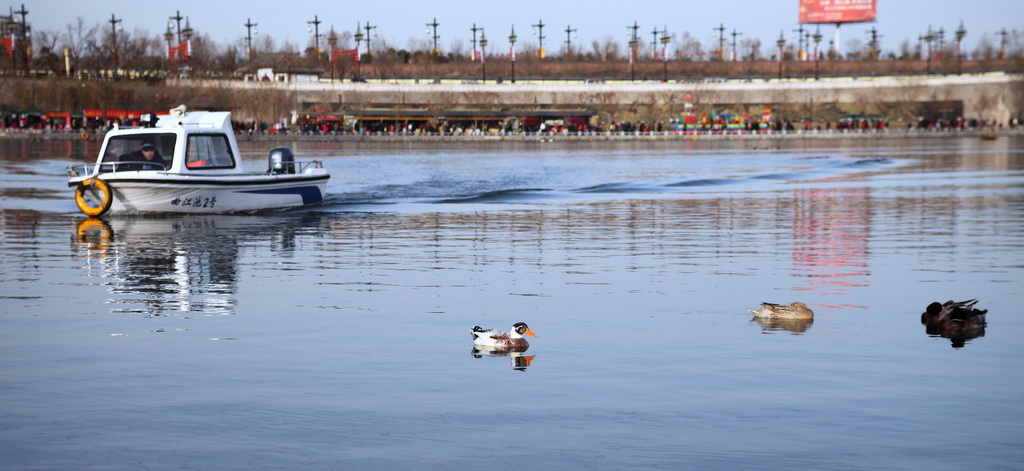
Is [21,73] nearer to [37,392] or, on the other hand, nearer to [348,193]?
[348,193]

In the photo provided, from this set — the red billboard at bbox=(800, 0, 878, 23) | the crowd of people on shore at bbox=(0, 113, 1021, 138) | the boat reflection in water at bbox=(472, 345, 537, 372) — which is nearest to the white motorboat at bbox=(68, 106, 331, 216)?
the boat reflection in water at bbox=(472, 345, 537, 372)

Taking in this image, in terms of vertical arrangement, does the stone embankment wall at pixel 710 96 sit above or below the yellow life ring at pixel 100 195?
above

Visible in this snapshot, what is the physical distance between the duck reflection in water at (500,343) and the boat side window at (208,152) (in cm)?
2096

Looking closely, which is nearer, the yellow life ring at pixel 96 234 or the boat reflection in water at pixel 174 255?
the boat reflection in water at pixel 174 255

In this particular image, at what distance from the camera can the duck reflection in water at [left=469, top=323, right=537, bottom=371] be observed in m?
14.9

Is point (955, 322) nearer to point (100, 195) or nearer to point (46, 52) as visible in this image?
point (100, 195)

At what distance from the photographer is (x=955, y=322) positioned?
16.4m

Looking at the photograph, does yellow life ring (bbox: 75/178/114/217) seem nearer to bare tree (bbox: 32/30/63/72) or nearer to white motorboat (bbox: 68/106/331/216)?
white motorboat (bbox: 68/106/331/216)

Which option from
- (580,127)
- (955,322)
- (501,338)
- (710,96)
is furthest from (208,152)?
(710,96)

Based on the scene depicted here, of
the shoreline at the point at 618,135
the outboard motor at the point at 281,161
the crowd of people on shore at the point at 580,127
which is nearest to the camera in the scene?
the outboard motor at the point at 281,161

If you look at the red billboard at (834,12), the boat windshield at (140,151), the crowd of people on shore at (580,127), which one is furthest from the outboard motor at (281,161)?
the red billboard at (834,12)

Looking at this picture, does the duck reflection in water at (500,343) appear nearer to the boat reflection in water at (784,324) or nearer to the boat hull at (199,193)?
the boat reflection in water at (784,324)

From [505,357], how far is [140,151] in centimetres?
2211

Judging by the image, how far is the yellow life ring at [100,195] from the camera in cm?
3297
